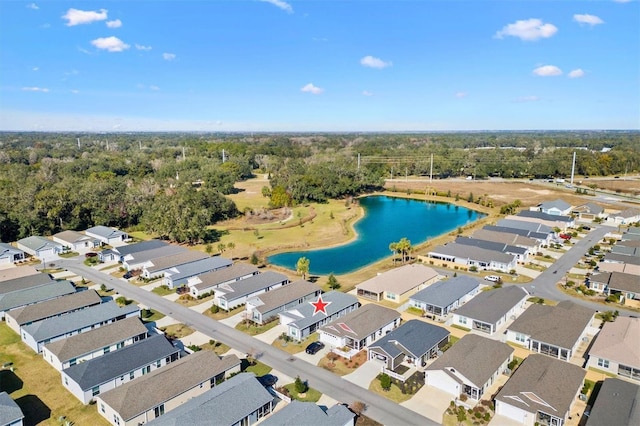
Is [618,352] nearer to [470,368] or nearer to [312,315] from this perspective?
[470,368]

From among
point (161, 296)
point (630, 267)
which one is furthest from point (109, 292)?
point (630, 267)

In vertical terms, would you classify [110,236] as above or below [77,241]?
above

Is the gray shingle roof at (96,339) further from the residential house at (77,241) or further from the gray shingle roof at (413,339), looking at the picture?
the residential house at (77,241)

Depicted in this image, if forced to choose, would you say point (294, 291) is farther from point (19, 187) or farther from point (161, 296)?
point (19, 187)

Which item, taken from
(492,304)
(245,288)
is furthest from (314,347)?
(492,304)

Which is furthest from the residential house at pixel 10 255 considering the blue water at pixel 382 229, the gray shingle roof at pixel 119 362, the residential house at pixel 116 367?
the gray shingle roof at pixel 119 362

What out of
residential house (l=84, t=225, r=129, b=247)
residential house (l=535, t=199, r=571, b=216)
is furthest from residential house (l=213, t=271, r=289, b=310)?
residential house (l=535, t=199, r=571, b=216)
